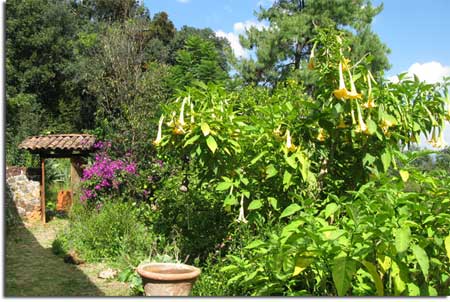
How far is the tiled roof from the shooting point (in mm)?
7394

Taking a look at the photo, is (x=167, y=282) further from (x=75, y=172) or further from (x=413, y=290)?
(x=75, y=172)

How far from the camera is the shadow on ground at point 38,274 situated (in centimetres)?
396

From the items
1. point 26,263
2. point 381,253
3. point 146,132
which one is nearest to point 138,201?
point 146,132

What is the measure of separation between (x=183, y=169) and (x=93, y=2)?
1392cm

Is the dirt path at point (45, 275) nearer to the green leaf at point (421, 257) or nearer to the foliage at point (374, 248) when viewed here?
the foliage at point (374, 248)

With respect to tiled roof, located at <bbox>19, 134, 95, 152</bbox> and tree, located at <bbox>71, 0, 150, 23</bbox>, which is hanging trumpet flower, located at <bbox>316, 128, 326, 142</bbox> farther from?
tree, located at <bbox>71, 0, 150, 23</bbox>

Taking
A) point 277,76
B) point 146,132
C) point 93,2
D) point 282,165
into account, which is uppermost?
point 93,2

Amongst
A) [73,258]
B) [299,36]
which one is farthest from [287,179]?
[299,36]

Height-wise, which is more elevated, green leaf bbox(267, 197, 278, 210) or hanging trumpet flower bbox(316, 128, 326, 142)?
hanging trumpet flower bbox(316, 128, 326, 142)

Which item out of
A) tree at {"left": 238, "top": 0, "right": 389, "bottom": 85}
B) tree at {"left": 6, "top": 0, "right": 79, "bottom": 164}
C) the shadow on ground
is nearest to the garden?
the shadow on ground

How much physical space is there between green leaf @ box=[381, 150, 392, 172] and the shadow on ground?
8.19 feet

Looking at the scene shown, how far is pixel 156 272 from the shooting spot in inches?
112

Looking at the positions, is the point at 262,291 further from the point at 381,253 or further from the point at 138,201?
the point at 138,201

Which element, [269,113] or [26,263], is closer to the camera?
[269,113]
